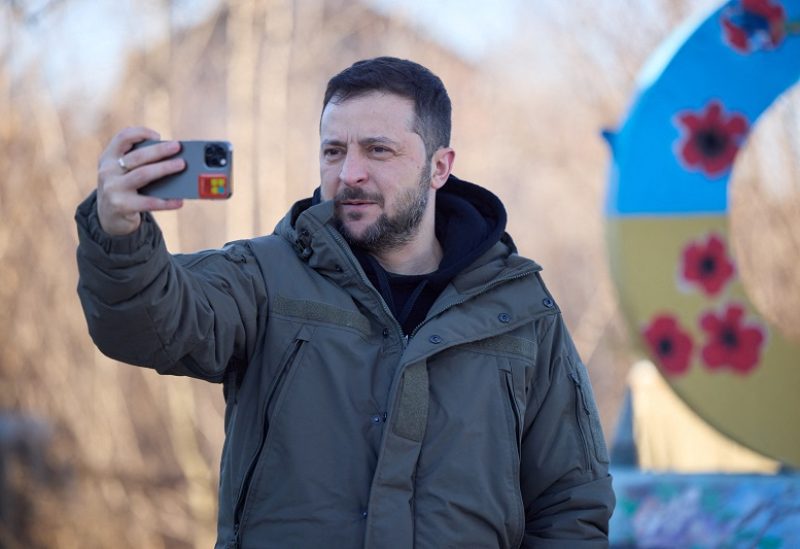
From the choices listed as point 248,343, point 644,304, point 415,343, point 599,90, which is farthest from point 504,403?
point 599,90

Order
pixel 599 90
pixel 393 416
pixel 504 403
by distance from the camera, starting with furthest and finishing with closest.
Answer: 1. pixel 599 90
2. pixel 504 403
3. pixel 393 416

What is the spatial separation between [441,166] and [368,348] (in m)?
0.57

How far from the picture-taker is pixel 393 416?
2.01 m

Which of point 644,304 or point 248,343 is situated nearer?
point 248,343

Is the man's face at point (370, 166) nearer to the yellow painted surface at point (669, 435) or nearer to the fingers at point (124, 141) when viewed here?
the fingers at point (124, 141)

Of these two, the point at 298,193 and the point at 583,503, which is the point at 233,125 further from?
the point at 583,503

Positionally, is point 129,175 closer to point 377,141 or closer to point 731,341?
point 377,141

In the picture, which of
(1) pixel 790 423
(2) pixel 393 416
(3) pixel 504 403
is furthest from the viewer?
(1) pixel 790 423

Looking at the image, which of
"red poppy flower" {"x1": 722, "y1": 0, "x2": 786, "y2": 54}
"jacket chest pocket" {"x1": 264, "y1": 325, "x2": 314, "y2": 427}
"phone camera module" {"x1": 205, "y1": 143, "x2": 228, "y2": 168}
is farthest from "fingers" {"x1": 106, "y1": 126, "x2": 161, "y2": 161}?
"red poppy flower" {"x1": 722, "y1": 0, "x2": 786, "y2": 54}

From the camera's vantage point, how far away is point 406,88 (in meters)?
2.32

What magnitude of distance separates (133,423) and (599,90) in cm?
491

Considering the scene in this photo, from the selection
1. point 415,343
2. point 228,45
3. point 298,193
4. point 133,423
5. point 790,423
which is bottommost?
point 133,423

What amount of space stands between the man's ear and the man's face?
127 millimetres

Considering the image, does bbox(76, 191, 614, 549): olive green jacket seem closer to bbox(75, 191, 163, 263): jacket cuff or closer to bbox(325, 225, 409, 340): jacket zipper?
bbox(325, 225, 409, 340): jacket zipper
